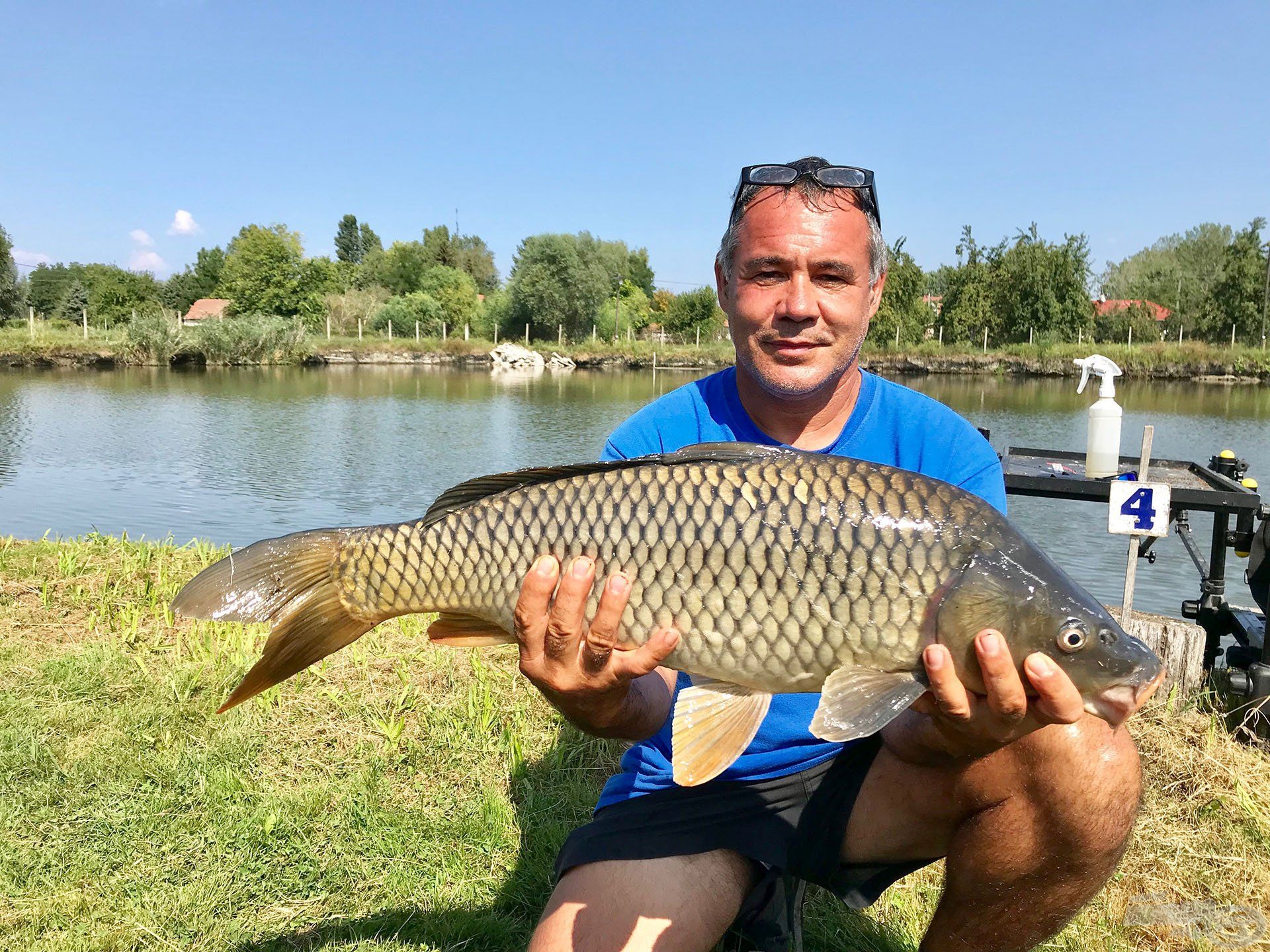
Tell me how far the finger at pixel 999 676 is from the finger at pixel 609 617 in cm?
49

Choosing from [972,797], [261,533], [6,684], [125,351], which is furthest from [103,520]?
[125,351]

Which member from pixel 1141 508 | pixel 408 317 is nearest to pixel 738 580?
pixel 1141 508

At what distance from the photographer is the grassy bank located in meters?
27.9

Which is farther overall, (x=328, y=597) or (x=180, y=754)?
(x=180, y=754)

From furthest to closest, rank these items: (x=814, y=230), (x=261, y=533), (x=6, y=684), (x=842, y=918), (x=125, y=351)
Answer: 1. (x=125, y=351)
2. (x=261, y=533)
3. (x=6, y=684)
4. (x=842, y=918)
5. (x=814, y=230)

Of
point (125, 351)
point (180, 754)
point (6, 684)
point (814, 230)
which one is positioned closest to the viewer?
point (814, 230)

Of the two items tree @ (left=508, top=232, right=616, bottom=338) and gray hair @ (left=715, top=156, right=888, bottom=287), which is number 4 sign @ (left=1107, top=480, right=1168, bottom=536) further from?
tree @ (left=508, top=232, right=616, bottom=338)

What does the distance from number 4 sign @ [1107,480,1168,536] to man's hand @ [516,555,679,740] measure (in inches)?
83.1

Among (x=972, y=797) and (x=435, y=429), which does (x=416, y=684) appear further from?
(x=435, y=429)

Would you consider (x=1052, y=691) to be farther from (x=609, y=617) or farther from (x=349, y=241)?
(x=349, y=241)

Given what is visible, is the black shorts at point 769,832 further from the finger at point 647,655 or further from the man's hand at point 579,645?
the finger at point 647,655

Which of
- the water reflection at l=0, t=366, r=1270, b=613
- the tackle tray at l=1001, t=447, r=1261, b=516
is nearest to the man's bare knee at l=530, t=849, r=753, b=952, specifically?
the tackle tray at l=1001, t=447, r=1261, b=516

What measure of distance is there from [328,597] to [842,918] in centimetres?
125

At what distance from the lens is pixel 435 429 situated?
1520 cm
